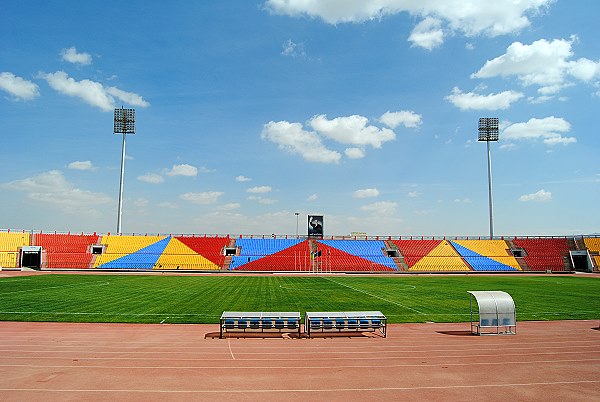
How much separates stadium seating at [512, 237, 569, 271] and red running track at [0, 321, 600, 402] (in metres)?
62.1

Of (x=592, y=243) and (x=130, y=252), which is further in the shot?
(x=592, y=243)

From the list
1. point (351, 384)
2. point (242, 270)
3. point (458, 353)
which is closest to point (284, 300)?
point (458, 353)

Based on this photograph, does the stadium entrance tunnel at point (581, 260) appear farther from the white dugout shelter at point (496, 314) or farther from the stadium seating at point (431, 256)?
the white dugout shelter at point (496, 314)

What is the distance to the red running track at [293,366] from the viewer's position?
34.6 ft

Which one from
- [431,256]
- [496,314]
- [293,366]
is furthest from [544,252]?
[293,366]

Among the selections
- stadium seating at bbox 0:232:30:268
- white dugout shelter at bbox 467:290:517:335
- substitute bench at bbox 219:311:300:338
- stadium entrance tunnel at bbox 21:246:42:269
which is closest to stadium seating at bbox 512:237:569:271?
white dugout shelter at bbox 467:290:517:335

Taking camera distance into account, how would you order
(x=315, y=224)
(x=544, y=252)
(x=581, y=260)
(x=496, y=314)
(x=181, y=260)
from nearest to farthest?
(x=496, y=314) < (x=181, y=260) < (x=581, y=260) < (x=544, y=252) < (x=315, y=224)

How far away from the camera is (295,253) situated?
77.1 m

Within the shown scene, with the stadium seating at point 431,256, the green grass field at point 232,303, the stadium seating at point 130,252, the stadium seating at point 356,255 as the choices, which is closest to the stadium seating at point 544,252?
the stadium seating at point 431,256

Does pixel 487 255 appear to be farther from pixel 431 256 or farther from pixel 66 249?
pixel 66 249

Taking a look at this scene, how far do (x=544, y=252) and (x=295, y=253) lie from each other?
149 feet

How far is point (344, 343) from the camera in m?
16.8

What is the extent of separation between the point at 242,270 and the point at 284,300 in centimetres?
4170

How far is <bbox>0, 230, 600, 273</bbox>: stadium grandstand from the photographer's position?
226ft
